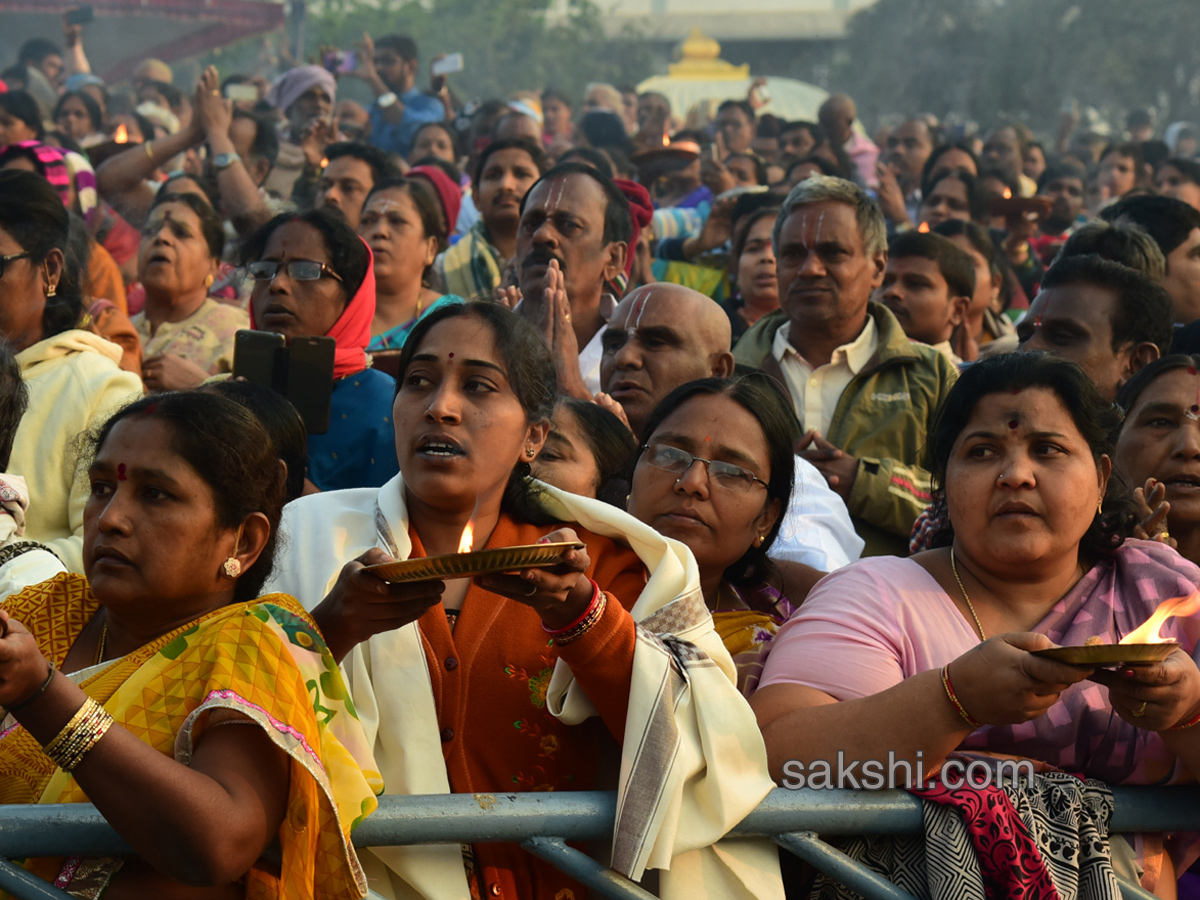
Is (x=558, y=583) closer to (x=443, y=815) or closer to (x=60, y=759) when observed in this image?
(x=443, y=815)

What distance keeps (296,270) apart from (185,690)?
2302mm

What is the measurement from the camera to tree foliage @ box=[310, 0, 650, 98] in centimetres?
2797

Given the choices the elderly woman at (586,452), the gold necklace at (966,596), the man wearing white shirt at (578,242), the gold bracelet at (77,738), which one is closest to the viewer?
the gold bracelet at (77,738)

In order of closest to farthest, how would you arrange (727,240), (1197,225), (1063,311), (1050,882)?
(1050,882)
(1063,311)
(1197,225)
(727,240)

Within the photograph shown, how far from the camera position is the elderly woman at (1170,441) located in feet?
10.6

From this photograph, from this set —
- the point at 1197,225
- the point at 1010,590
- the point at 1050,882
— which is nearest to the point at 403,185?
the point at 1197,225

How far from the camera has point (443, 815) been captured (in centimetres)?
211

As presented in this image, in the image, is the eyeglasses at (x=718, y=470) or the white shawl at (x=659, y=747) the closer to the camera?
the white shawl at (x=659, y=747)

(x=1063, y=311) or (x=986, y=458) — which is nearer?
(x=986, y=458)

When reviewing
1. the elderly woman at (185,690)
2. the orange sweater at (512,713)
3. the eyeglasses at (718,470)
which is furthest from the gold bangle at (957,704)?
the elderly woman at (185,690)

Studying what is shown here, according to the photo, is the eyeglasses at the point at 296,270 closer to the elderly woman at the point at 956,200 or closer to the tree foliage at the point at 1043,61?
the elderly woman at the point at 956,200

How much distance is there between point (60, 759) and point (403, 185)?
398 centimetres

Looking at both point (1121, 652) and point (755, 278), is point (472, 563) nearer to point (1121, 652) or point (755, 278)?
point (1121, 652)

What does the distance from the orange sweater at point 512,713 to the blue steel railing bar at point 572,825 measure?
17 cm
